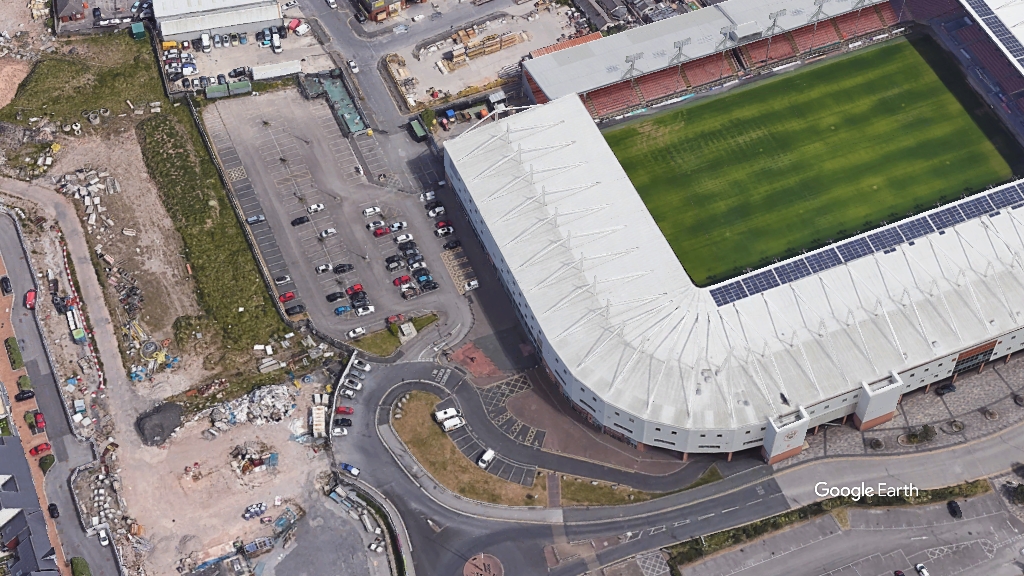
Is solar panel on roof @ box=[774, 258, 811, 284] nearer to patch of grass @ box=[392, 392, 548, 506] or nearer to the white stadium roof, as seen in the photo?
Result: the white stadium roof

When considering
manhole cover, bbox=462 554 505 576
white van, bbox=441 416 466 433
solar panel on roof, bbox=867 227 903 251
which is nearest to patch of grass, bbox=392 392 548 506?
white van, bbox=441 416 466 433

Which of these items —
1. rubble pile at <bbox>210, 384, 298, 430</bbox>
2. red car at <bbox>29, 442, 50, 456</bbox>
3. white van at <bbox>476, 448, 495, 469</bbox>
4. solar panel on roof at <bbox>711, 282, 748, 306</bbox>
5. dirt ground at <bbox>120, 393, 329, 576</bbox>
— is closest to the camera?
dirt ground at <bbox>120, 393, 329, 576</bbox>

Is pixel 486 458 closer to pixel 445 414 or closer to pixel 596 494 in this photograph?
pixel 445 414

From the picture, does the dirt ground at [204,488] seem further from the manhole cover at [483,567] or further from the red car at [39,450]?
the manhole cover at [483,567]

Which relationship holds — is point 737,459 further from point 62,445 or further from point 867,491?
point 62,445

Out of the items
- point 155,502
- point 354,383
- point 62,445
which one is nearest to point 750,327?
point 354,383

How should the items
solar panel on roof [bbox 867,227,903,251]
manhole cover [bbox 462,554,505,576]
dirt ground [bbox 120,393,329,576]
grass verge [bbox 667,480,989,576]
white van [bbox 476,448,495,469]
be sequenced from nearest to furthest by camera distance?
manhole cover [bbox 462,554,505,576] → grass verge [bbox 667,480,989,576] → dirt ground [bbox 120,393,329,576] → white van [bbox 476,448,495,469] → solar panel on roof [bbox 867,227,903,251]

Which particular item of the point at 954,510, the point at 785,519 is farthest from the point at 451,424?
the point at 954,510

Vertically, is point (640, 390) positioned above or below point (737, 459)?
above
